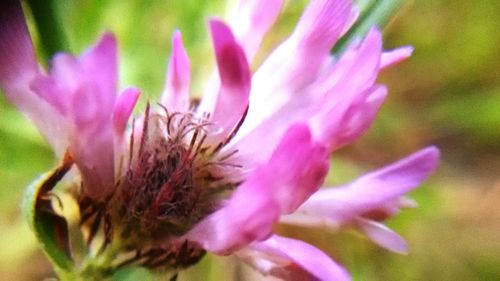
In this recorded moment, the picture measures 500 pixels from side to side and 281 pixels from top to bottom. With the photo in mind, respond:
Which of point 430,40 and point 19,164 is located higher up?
point 430,40

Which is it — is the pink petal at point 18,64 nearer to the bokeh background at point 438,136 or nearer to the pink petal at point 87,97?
the pink petal at point 87,97

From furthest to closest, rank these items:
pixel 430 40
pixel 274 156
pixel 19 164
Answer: pixel 430 40 < pixel 19 164 < pixel 274 156

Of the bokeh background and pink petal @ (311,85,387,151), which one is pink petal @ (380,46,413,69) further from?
the bokeh background

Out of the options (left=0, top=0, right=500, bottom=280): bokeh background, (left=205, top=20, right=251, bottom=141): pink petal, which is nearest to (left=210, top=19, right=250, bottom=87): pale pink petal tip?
(left=205, top=20, right=251, bottom=141): pink petal

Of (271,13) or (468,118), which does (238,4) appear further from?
(468,118)

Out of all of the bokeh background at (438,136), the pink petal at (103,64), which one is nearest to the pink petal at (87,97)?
the pink petal at (103,64)

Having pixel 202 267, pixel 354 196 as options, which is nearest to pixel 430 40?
pixel 202 267

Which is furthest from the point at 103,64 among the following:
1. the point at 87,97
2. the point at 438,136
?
the point at 438,136

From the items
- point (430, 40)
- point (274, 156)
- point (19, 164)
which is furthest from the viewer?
point (430, 40)
